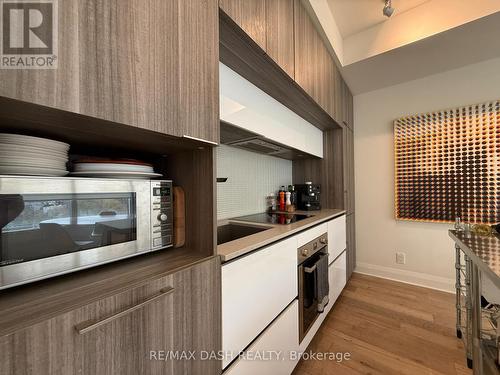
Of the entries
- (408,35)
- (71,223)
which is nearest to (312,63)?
(408,35)

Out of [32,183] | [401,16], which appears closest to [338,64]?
[401,16]

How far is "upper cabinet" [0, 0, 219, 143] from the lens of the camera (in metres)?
0.41

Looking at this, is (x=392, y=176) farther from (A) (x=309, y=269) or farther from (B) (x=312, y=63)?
(A) (x=309, y=269)

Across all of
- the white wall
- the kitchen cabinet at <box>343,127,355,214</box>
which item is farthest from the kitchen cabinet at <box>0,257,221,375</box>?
the white wall

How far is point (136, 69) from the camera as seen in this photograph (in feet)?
1.72

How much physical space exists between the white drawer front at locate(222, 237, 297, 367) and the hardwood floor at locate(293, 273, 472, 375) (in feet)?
2.04

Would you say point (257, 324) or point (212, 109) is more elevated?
point (212, 109)

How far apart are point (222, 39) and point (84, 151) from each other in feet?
2.47

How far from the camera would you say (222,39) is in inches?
36.5

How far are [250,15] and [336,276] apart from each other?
6.47 feet

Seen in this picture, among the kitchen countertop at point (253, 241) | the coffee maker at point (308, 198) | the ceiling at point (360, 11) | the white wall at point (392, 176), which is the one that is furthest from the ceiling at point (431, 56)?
the kitchen countertop at point (253, 241)

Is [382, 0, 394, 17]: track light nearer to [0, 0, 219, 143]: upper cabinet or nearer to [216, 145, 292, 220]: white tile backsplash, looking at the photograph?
[216, 145, 292, 220]: white tile backsplash

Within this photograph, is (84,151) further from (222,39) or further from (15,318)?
(222,39)

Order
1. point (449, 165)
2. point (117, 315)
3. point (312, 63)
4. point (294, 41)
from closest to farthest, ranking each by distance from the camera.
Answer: point (117, 315)
point (294, 41)
point (312, 63)
point (449, 165)
